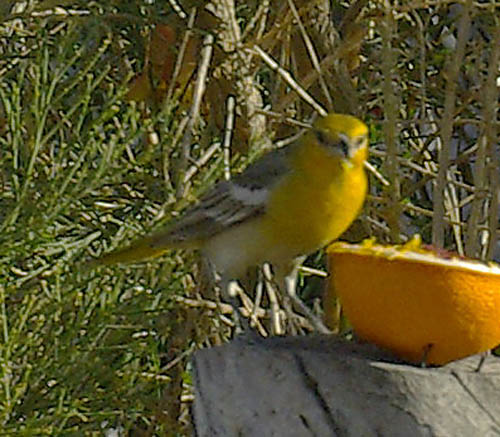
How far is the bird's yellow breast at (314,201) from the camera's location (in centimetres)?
148

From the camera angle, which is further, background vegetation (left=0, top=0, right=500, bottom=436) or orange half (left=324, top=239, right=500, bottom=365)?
background vegetation (left=0, top=0, right=500, bottom=436)

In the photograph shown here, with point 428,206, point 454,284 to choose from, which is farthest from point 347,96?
point 454,284

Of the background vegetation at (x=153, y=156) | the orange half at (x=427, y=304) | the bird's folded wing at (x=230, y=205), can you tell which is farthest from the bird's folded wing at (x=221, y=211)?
the orange half at (x=427, y=304)

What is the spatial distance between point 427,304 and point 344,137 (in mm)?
386

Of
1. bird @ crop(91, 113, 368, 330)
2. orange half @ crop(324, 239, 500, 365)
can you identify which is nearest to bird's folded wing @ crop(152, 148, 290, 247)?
Result: bird @ crop(91, 113, 368, 330)

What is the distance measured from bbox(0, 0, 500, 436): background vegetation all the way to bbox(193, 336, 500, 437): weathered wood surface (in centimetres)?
54

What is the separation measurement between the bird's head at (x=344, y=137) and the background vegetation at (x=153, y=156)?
0.41m

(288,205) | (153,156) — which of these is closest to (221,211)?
(288,205)

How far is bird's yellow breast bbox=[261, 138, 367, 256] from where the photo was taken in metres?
1.48

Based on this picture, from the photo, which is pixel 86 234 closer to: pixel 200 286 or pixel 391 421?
pixel 200 286

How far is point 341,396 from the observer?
1.05m

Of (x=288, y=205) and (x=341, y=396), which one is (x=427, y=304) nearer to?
(x=341, y=396)

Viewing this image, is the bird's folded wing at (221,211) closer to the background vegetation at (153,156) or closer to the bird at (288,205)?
the bird at (288,205)

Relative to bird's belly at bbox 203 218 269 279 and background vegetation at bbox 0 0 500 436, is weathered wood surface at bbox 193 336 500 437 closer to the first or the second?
bird's belly at bbox 203 218 269 279
